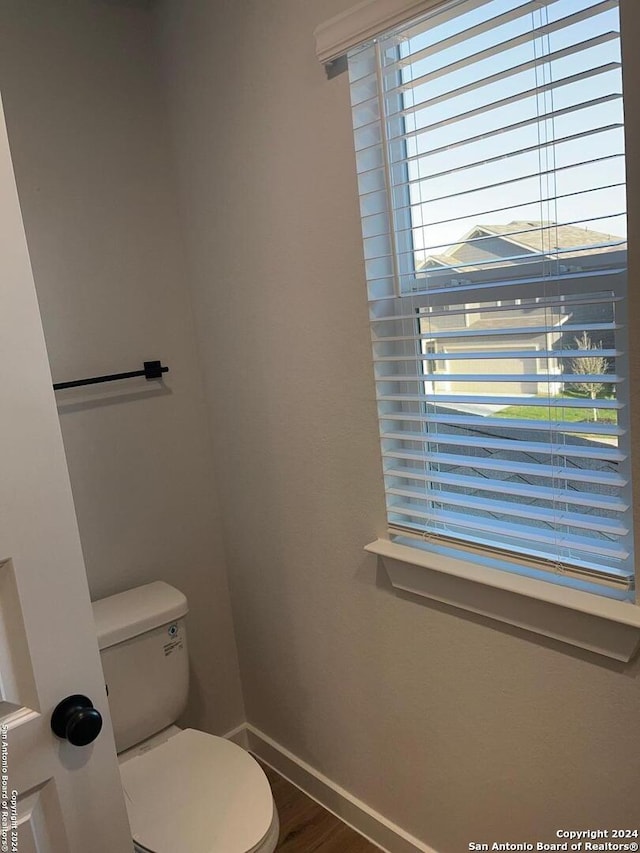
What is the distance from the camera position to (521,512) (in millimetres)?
1424

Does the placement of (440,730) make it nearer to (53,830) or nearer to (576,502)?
(576,502)

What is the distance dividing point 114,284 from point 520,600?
140 centimetres

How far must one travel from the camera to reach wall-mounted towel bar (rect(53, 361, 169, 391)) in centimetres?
192

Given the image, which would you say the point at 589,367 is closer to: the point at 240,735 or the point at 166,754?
the point at 166,754

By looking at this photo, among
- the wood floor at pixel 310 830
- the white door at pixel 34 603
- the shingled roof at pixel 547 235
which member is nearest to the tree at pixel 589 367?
the shingled roof at pixel 547 235

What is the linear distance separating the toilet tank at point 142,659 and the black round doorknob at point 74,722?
0.68 meters

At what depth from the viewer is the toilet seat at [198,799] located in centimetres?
155

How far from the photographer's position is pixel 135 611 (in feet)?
6.36

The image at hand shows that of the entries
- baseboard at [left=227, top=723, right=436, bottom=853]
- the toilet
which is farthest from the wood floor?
the toilet

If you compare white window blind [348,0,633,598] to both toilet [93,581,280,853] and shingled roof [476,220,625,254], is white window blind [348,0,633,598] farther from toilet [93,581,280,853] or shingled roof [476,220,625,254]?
toilet [93,581,280,853]

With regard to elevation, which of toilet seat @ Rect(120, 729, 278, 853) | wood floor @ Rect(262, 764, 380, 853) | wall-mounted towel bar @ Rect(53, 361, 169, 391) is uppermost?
wall-mounted towel bar @ Rect(53, 361, 169, 391)

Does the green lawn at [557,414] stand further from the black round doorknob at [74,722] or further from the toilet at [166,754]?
the toilet at [166,754]

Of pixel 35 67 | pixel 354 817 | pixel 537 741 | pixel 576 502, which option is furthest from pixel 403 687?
pixel 35 67

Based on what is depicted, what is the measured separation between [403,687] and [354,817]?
533mm
